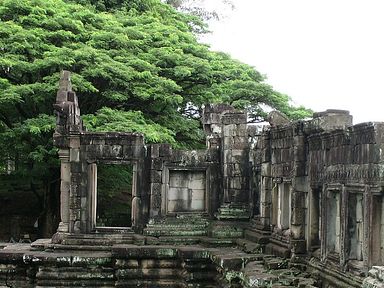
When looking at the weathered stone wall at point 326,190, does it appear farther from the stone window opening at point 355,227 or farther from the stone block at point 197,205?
the stone block at point 197,205

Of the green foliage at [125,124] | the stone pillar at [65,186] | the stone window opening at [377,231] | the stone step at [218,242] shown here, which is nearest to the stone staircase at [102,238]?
the stone pillar at [65,186]

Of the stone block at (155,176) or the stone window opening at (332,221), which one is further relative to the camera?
the stone block at (155,176)

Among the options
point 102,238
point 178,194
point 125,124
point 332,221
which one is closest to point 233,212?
point 178,194

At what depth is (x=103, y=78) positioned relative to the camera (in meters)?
19.3

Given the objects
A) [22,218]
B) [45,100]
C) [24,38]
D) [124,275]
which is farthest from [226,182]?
[22,218]

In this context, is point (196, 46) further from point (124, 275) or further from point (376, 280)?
point (376, 280)

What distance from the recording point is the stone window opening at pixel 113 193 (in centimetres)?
2095

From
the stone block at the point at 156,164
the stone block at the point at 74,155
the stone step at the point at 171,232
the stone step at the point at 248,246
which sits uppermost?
the stone block at the point at 74,155

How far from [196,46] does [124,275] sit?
10.9 meters

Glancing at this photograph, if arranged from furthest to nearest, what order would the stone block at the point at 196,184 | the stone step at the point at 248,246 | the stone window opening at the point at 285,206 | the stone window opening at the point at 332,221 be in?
the stone block at the point at 196,184 → the stone step at the point at 248,246 → the stone window opening at the point at 285,206 → the stone window opening at the point at 332,221

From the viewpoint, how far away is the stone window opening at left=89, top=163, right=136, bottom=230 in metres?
21.0

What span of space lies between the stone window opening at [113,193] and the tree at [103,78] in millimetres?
1650

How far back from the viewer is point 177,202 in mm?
16406

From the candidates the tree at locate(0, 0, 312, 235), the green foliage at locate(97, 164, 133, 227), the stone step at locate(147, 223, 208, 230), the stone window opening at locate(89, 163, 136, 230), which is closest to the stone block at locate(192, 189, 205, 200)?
the stone step at locate(147, 223, 208, 230)
